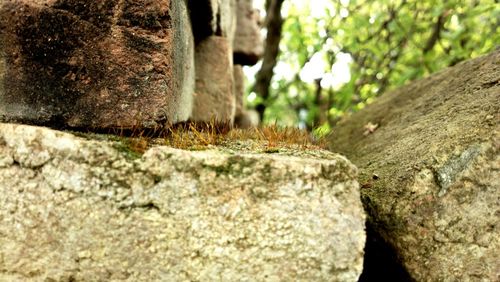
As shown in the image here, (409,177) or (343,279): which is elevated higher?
(409,177)

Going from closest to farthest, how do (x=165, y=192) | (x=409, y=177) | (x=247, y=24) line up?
(x=165, y=192)
(x=409, y=177)
(x=247, y=24)

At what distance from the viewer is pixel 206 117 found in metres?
2.98

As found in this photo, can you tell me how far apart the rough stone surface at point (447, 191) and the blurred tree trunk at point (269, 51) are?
154 inches

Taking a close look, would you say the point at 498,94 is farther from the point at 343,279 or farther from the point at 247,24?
the point at 247,24

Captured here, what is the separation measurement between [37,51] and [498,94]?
1.97 meters

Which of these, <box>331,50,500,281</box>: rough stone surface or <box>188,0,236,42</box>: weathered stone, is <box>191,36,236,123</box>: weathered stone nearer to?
<box>188,0,236,42</box>: weathered stone

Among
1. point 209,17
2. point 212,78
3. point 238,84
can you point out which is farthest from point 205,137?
point 238,84

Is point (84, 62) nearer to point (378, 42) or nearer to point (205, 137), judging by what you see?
point (205, 137)

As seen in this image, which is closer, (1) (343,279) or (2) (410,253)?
(1) (343,279)

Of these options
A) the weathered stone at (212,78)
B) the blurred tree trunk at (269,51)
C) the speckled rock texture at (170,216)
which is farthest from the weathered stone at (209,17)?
the blurred tree trunk at (269,51)

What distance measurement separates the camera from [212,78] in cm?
301

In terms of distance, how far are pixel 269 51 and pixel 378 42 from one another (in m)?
1.49

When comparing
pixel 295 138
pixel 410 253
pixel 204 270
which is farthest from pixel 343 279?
pixel 295 138

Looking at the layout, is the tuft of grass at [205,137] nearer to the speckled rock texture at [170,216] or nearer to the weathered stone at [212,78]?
the speckled rock texture at [170,216]
